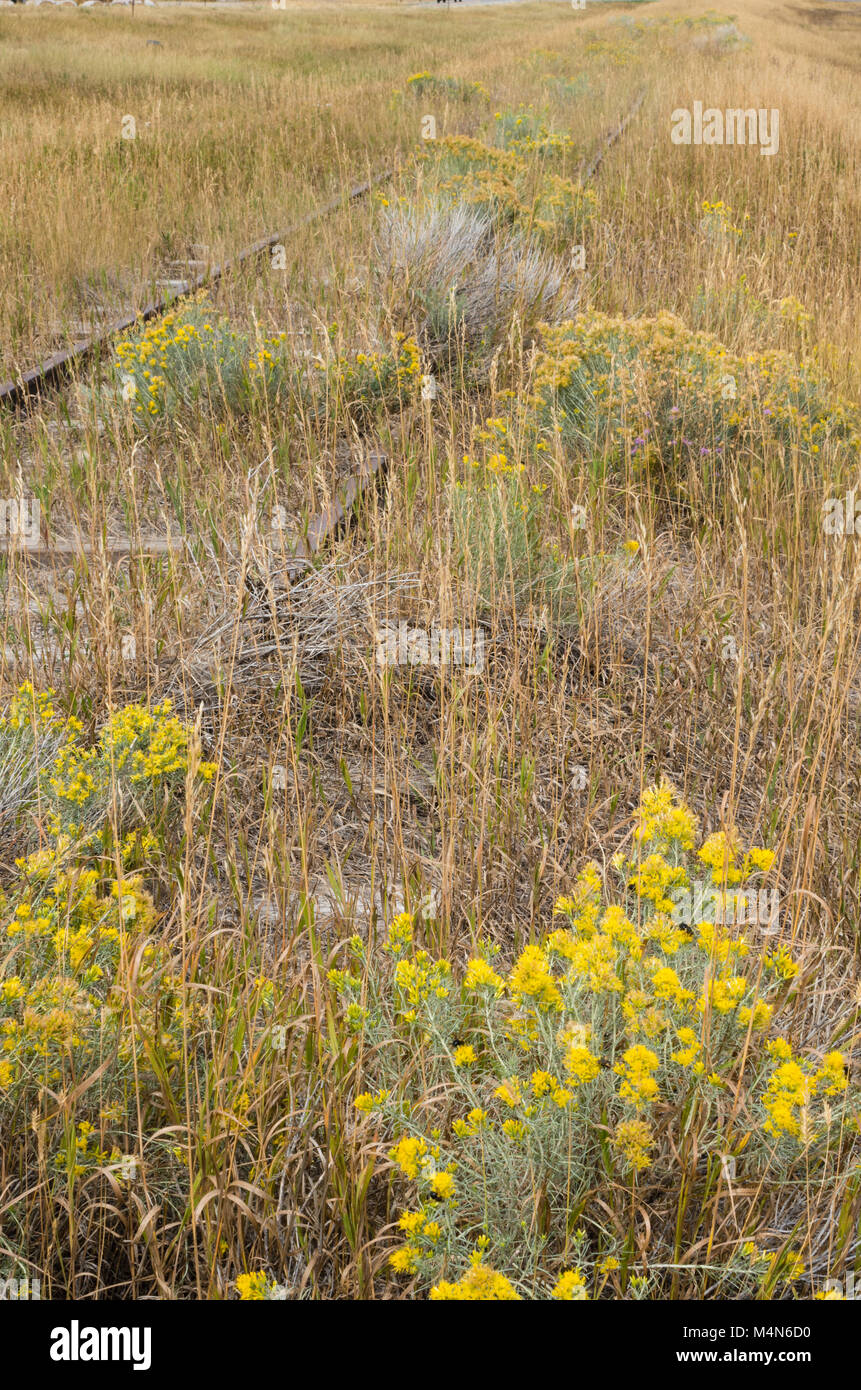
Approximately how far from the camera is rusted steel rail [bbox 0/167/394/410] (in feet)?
17.4

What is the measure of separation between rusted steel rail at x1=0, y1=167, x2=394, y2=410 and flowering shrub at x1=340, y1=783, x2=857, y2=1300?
446cm

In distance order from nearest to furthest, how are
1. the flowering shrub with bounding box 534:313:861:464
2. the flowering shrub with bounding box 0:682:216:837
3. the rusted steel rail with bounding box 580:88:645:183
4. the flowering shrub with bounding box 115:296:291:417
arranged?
1. the flowering shrub with bounding box 0:682:216:837
2. the flowering shrub with bounding box 534:313:861:464
3. the flowering shrub with bounding box 115:296:291:417
4. the rusted steel rail with bounding box 580:88:645:183

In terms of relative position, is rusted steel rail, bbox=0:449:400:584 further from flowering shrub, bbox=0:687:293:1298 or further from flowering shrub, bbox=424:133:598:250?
flowering shrub, bbox=424:133:598:250

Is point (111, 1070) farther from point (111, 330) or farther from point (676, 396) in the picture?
point (111, 330)

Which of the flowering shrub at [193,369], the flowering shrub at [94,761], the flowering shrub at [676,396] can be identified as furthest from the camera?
→ the flowering shrub at [193,369]

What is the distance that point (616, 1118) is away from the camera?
1619 millimetres

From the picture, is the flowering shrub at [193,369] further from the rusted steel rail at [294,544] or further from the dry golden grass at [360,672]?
the rusted steel rail at [294,544]

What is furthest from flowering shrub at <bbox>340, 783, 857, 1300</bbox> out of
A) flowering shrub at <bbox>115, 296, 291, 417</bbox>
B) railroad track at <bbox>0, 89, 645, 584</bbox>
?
flowering shrub at <bbox>115, 296, 291, 417</bbox>

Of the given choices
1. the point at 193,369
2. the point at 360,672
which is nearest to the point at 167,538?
the point at 360,672

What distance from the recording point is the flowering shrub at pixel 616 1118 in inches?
55.6

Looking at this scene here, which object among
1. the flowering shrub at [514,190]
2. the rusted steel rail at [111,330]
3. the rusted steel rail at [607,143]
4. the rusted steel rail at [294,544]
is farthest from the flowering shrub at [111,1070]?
the rusted steel rail at [607,143]

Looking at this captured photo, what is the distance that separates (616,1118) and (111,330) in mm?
5649

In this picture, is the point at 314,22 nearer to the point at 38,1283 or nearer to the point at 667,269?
the point at 667,269

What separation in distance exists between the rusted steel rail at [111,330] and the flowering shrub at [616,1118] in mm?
4456
